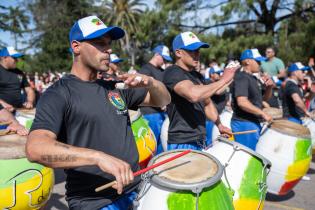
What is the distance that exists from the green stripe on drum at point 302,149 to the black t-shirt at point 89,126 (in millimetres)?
2824

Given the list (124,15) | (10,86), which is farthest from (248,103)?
(124,15)

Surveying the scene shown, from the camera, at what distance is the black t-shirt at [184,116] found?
358cm

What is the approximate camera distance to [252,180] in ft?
10.5

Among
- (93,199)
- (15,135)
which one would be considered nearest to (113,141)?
(93,199)

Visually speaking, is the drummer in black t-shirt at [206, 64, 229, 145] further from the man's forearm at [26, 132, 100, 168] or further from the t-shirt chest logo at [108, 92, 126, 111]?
the man's forearm at [26, 132, 100, 168]

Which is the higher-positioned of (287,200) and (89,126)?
(89,126)

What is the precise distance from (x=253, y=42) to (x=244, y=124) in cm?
1021

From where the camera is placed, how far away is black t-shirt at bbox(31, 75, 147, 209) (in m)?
1.99

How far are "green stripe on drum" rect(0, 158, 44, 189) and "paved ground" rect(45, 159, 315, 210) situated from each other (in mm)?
1550

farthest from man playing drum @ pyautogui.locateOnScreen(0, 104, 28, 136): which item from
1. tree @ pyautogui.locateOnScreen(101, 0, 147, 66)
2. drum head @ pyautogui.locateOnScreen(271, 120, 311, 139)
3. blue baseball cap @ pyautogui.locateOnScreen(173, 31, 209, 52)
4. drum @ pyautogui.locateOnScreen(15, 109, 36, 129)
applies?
tree @ pyautogui.locateOnScreen(101, 0, 147, 66)

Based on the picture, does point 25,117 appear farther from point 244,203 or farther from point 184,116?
point 244,203

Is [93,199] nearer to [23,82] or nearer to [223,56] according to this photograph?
[23,82]

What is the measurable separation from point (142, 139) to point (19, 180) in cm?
175

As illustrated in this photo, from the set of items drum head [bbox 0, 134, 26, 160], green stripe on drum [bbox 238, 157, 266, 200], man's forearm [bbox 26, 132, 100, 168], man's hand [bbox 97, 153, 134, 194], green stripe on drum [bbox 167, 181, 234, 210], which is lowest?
green stripe on drum [bbox 238, 157, 266, 200]
